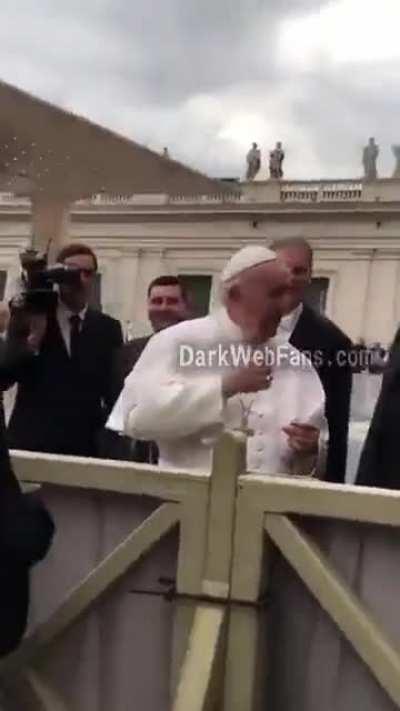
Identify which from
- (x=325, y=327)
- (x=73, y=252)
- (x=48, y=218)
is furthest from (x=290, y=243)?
(x=48, y=218)

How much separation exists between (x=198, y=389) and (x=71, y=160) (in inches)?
507

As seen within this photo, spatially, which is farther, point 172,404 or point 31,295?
point 31,295

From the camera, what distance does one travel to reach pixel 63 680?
9.91ft

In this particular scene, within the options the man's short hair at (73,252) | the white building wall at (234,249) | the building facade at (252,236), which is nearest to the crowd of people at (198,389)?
the man's short hair at (73,252)

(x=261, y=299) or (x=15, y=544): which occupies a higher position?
(x=261, y=299)

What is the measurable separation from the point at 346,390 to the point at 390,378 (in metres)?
0.62

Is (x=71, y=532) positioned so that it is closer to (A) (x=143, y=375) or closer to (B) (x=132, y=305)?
(A) (x=143, y=375)

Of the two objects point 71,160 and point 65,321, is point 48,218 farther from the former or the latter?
point 65,321

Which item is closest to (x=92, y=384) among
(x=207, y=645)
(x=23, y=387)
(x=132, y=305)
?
(x=23, y=387)

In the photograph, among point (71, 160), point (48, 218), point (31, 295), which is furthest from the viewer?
point (48, 218)

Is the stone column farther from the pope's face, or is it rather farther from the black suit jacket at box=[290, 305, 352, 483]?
the pope's face

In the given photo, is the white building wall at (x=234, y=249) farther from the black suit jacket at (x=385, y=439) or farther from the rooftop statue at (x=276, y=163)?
the black suit jacket at (x=385, y=439)

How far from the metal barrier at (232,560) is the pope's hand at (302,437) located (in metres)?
0.44

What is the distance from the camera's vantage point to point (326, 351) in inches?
176
